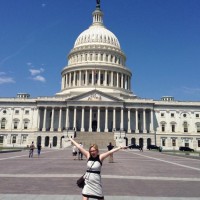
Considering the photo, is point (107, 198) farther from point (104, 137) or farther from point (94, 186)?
point (104, 137)

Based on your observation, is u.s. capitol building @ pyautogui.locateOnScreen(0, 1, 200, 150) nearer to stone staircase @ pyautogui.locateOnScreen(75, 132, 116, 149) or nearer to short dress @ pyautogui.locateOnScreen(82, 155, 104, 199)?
stone staircase @ pyautogui.locateOnScreen(75, 132, 116, 149)

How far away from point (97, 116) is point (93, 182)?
97.3m

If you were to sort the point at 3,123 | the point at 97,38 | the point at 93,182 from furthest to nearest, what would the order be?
1. the point at 97,38
2. the point at 3,123
3. the point at 93,182

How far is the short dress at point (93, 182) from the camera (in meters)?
7.15

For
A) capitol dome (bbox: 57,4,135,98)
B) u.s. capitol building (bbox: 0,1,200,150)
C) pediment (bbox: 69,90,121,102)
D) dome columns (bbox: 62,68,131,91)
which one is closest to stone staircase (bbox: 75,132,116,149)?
u.s. capitol building (bbox: 0,1,200,150)

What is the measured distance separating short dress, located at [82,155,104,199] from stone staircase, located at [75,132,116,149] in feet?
251

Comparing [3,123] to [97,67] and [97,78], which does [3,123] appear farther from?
[97,67]

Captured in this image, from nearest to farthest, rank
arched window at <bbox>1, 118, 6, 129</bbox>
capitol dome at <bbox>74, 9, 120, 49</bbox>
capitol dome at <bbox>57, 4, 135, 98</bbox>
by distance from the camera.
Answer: arched window at <bbox>1, 118, 6, 129</bbox> → capitol dome at <bbox>57, 4, 135, 98</bbox> → capitol dome at <bbox>74, 9, 120, 49</bbox>

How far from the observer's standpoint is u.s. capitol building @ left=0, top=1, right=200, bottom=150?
101 meters

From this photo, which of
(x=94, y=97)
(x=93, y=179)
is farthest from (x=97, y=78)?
(x=93, y=179)

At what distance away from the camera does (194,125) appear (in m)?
109

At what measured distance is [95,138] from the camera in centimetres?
8906

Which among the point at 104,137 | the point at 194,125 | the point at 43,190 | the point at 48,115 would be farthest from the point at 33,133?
the point at 43,190

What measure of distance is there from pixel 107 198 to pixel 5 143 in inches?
3990
